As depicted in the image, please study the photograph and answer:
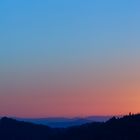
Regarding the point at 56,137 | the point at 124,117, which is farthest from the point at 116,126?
the point at 56,137

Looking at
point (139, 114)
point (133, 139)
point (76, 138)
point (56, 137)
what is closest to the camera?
point (133, 139)

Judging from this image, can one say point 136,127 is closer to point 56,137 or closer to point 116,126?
point 116,126

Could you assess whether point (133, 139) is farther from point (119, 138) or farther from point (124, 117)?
point (124, 117)

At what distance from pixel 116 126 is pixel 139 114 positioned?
823 cm

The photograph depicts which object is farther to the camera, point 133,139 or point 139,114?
point 139,114

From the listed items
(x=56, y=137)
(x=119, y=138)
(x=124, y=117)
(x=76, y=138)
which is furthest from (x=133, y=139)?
(x=56, y=137)

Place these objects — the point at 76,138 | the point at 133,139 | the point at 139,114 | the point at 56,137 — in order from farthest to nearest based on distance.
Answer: the point at 56,137 < the point at 76,138 < the point at 139,114 < the point at 133,139

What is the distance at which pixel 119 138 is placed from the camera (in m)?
147

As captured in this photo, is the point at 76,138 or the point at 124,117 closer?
the point at 124,117

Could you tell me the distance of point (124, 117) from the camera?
160 meters

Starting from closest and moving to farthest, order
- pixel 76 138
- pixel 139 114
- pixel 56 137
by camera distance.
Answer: pixel 139 114 → pixel 76 138 → pixel 56 137

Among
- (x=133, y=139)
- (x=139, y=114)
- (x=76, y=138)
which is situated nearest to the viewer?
(x=133, y=139)

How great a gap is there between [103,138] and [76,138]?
860 inches

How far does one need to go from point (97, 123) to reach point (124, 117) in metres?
22.3
